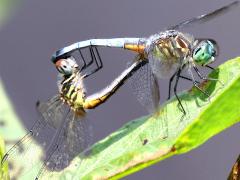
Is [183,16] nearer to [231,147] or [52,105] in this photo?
[231,147]

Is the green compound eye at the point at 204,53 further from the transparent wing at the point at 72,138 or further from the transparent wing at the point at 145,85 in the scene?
the transparent wing at the point at 72,138

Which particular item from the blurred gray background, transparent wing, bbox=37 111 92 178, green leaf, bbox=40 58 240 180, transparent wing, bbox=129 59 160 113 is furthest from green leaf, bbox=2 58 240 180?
the blurred gray background

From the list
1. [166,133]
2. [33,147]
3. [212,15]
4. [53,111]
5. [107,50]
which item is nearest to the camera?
[166,133]

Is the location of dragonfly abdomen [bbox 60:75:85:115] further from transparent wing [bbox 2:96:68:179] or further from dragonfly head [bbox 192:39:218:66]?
dragonfly head [bbox 192:39:218:66]

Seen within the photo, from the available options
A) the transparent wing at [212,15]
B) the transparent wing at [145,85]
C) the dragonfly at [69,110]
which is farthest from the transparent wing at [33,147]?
the transparent wing at [212,15]

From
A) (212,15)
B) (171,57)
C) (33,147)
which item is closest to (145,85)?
(171,57)

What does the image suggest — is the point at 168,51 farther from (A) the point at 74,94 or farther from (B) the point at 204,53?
(A) the point at 74,94
